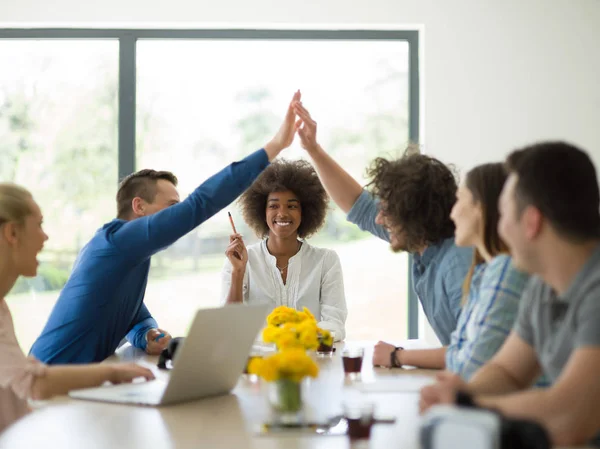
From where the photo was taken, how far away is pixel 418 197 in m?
3.02

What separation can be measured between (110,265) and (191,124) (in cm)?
236

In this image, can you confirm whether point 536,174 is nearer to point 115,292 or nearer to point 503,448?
point 503,448

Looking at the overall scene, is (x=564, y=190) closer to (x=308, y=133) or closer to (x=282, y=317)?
(x=282, y=317)

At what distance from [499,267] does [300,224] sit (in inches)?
85.8

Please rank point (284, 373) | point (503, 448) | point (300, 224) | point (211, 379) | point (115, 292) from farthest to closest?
1. point (300, 224)
2. point (115, 292)
3. point (211, 379)
4. point (284, 373)
5. point (503, 448)

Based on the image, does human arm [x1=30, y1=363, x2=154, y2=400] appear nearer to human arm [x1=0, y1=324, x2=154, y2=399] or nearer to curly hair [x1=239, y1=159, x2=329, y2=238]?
human arm [x1=0, y1=324, x2=154, y2=399]

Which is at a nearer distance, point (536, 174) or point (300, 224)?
point (536, 174)

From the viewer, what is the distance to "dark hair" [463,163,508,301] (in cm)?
228

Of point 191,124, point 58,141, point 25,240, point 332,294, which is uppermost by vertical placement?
point 191,124

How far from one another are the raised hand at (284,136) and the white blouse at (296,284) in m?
0.75

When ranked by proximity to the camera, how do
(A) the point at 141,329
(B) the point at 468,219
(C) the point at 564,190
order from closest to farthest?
(C) the point at 564,190 < (B) the point at 468,219 < (A) the point at 141,329

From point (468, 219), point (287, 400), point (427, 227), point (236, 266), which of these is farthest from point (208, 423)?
point (236, 266)

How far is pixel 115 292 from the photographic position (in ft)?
9.87

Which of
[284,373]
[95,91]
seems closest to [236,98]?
[95,91]
